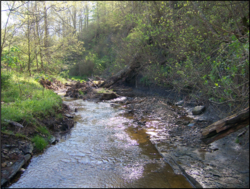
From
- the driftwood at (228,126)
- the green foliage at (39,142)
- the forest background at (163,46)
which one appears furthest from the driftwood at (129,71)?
the driftwood at (228,126)

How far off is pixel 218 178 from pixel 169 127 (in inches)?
132

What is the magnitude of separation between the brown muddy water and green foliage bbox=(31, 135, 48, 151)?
0.57ft

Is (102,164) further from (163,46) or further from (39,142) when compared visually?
(163,46)

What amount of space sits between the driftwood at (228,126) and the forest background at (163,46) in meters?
0.69

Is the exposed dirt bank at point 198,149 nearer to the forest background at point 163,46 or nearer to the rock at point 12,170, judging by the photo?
the forest background at point 163,46

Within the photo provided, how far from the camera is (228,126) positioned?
3.63 meters

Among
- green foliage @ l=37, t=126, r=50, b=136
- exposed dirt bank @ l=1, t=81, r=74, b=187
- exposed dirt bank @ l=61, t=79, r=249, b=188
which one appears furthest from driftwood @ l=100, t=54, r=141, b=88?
green foliage @ l=37, t=126, r=50, b=136

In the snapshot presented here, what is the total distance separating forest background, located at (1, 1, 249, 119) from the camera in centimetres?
477

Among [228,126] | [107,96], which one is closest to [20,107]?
[228,126]

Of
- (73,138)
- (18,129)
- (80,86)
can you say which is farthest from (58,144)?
(80,86)

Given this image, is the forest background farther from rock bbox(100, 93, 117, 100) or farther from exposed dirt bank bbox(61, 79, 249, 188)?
rock bbox(100, 93, 117, 100)

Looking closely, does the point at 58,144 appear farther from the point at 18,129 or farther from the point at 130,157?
the point at 130,157

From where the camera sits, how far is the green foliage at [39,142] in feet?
16.8

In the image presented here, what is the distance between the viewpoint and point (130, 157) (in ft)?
16.0
